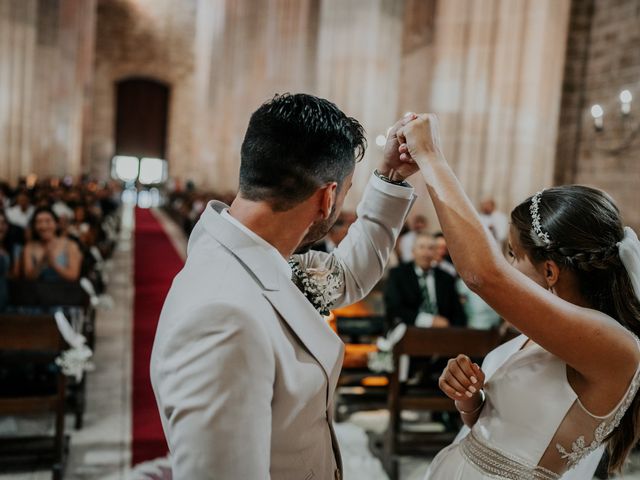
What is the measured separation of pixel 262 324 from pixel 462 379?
2.55ft

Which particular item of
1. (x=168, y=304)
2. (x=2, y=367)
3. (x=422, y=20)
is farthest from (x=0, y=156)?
(x=168, y=304)

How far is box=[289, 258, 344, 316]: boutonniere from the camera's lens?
1.53 metres

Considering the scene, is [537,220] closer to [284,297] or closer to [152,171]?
[284,297]

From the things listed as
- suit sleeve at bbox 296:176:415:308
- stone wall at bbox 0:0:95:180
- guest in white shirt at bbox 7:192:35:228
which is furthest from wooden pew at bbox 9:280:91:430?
stone wall at bbox 0:0:95:180

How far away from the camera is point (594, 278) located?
168 cm

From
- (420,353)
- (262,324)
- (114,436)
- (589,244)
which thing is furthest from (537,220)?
(114,436)

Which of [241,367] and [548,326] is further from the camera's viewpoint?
[548,326]

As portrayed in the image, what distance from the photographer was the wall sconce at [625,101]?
353 inches

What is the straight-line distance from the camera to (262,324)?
3.79 feet

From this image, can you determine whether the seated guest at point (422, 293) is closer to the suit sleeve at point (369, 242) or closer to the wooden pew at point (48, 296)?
the wooden pew at point (48, 296)

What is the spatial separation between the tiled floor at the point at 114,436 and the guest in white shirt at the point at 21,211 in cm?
263

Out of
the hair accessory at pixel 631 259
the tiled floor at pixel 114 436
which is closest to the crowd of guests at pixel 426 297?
the tiled floor at pixel 114 436

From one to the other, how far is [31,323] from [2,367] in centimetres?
90

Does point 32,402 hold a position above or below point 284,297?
below
